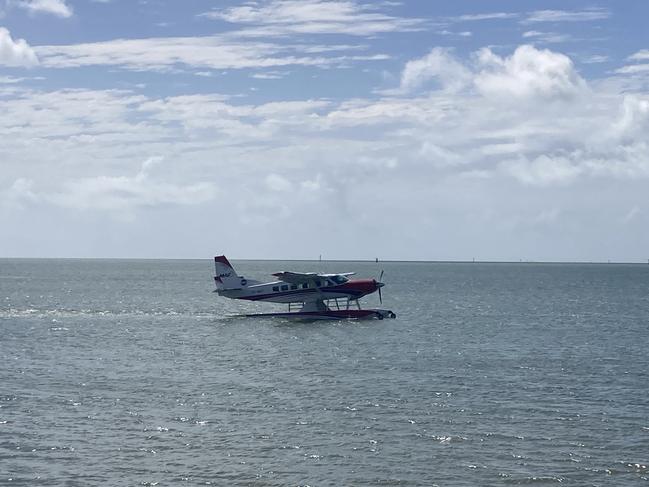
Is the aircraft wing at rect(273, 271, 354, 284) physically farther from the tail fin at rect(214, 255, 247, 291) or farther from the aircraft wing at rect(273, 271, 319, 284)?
the tail fin at rect(214, 255, 247, 291)

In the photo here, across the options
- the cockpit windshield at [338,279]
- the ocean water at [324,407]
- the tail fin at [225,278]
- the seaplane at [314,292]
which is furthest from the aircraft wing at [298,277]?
the ocean water at [324,407]

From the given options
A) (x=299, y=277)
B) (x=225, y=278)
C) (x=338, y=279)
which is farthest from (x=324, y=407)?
(x=225, y=278)

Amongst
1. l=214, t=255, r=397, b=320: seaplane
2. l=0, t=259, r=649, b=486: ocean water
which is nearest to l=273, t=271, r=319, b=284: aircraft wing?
l=214, t=255, r=397, b=320: seaplane

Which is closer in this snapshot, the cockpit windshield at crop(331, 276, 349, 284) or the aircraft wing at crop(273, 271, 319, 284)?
the aircraft wing at crop(273, 271, 319, 284)

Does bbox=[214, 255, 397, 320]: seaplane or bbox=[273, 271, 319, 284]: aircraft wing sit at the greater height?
bbox=[273, 271, 319, 284]: aircraft wing

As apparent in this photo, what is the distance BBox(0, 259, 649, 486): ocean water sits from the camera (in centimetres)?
2808

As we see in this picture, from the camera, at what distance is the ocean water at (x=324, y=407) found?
28.1 metres

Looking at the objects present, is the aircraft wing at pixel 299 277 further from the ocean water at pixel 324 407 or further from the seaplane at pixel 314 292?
the ocean water at pixel 324 407

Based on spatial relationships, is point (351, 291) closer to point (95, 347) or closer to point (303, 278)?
point (303, 278)

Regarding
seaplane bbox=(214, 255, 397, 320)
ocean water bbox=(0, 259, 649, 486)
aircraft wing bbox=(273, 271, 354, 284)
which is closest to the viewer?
ocean water bbox=(0, 259, 649, 486)

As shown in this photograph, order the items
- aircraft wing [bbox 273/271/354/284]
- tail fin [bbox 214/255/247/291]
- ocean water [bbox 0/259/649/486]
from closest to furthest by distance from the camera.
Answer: ocean water [bbox 0/259/649/486]
aircraft wing [bbox 273/271/354/284]
tail fin [bbox 214/255/247/291]

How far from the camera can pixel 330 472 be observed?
27.9 m

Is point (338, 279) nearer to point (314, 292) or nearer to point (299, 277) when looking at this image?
point (314, 292)

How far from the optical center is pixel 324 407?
3784 cm
